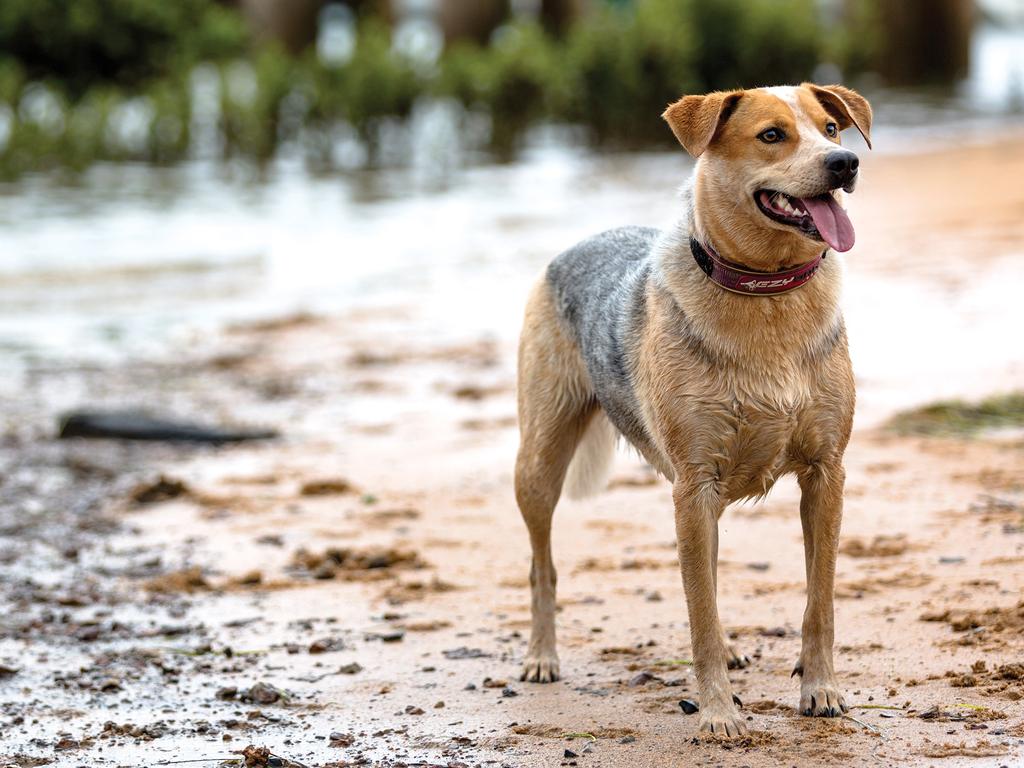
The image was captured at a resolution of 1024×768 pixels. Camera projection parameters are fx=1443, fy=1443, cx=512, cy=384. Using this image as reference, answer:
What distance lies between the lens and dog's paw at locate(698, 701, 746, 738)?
420 centimetres

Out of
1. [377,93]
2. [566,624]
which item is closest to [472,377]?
[566,624]

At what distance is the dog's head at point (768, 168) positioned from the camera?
4105 mm

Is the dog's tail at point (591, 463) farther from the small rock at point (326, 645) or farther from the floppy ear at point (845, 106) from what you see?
the floppy ear at point (845, 106)

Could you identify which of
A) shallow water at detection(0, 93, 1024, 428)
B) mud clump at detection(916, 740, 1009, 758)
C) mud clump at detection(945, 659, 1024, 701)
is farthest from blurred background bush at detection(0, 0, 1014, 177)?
mud clump at detection(916, 740, 1009, 758)

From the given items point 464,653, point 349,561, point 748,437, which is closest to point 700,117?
point 748,437

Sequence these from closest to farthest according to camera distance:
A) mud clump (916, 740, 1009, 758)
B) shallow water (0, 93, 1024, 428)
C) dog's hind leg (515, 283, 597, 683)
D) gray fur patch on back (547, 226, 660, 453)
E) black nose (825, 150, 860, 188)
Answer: mud clump (916, 740, 1009, 758) < black nose (825, 150, 860, 188) < gray fur patch on back (547, 226, 660, 453) < dog's hind leg (515, 283, 597, 683) < shallow water (0, 93, 1024, 428)

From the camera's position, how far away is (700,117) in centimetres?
436

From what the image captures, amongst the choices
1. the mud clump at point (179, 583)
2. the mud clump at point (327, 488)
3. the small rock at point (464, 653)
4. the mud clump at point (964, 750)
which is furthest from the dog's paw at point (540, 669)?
the mud clump at point (327, 488)

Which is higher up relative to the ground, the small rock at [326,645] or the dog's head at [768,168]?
the dog's head at [768,168]

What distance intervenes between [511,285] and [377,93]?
13.1 meters

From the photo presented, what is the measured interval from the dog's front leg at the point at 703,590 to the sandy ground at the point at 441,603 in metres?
0.14

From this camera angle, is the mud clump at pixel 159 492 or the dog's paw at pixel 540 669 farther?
the mud clump at pixel 159 492

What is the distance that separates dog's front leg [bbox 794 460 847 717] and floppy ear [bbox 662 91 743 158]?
1.04 metres

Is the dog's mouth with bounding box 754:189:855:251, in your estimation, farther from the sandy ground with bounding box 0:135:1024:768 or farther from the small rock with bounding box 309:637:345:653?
the small rock with bounding box 309:637:345:653
